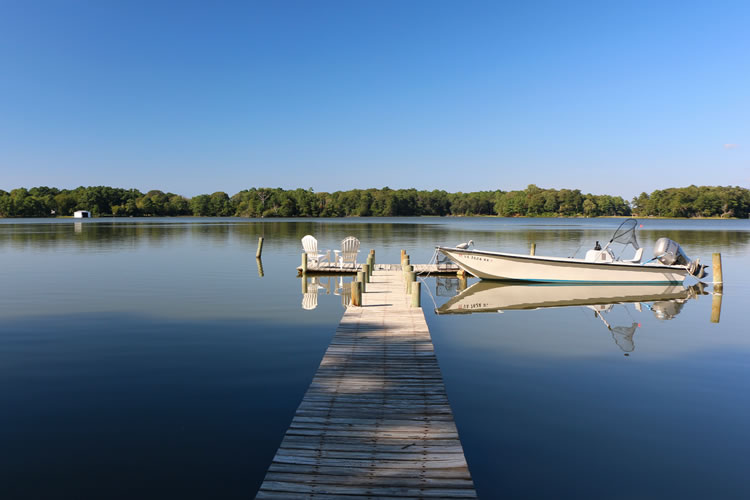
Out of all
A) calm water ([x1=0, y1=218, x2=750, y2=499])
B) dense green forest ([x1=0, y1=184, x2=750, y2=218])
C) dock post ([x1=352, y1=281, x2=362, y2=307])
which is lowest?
calm water ([x1=0, y1=218, x2=750, y2=499])

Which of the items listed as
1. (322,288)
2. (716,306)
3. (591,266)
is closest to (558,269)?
(591,266)

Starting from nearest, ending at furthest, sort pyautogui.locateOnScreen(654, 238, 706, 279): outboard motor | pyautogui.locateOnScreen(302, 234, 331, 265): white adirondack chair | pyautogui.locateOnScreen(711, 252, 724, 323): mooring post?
pyautogui.locateOnScreen(711, 252, 724, 323): mooring post, pyautogui.locateOnScreen(654, 238, 706, 279): outboard motor, pyautogui.locateOnScreen(302, 234, 331, 265): white adirondack chair

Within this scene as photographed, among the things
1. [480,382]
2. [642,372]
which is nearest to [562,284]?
[642,372]

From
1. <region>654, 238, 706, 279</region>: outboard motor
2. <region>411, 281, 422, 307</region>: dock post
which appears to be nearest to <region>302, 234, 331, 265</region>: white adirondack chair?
<region>411, 281, 422, 307</region>: dock post

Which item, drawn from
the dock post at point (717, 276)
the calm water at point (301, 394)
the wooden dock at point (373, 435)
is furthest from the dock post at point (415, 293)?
the dock post at point (717, 276)

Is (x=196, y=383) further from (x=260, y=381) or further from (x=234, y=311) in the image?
(x=234, y=311)

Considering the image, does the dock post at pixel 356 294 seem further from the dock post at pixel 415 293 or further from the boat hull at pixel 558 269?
the boat hull at pixel 558 269

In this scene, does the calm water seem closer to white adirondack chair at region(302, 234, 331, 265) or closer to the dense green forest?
white adirondack chair at region(302, 234, 331, 265)

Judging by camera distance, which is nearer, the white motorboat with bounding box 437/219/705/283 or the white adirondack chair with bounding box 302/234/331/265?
the white motorboat with bounding box 437/219/705/283

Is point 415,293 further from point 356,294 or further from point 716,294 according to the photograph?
point 716,294

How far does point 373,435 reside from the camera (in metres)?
6.12

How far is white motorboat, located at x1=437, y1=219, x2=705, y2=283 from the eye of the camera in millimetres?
21938

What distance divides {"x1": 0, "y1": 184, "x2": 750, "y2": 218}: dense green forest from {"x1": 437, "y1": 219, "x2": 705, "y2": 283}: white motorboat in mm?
151522

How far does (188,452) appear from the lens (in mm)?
6645
